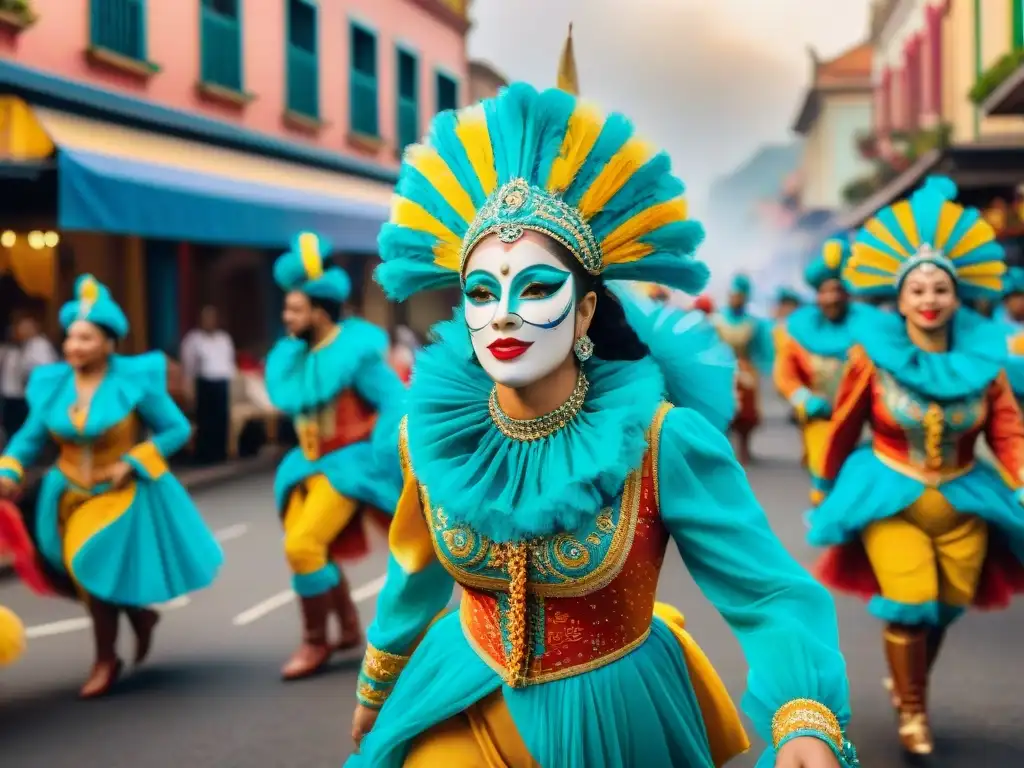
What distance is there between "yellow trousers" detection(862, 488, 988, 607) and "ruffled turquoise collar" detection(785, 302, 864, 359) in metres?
4.99

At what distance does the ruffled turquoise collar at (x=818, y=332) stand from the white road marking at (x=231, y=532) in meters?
4.79

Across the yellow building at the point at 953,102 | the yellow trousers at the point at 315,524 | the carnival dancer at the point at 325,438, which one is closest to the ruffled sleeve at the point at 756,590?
the carnival dancer at the point at 325,438

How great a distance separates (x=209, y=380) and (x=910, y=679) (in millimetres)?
11327

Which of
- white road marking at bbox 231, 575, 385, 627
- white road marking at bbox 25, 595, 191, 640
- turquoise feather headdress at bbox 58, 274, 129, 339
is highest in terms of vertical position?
turquoise feather headdress at bbox 58, 274, 129, 339

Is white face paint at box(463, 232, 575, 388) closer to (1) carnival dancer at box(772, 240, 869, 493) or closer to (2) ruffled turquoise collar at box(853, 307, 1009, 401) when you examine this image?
(2) ruffled turquoise collar at box(853, 307, 1009, 401)

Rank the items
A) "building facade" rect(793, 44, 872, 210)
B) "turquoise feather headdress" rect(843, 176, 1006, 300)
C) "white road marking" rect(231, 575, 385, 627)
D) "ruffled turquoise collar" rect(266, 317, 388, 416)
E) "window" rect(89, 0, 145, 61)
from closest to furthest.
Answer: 1. "turquoise feather headdress" rect(843, 176, 1006, 300)
2. "ruffled turquoise collar" rect(266, 317, 388, 416)
3. "white road marking" rect(231, 575, 385, 627)
4. "window" rect(89, 0, 145, 61)
5. "building facade" rect(793, 44, 872, 210)

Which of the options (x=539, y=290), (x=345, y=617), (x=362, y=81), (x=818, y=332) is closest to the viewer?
(x=539, y=290)

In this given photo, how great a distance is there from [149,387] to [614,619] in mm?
4523

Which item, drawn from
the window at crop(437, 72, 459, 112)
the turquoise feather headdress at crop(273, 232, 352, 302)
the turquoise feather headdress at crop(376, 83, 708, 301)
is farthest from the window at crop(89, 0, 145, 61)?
the turquoise feather headdress at crop(376, 83, 708, 301)

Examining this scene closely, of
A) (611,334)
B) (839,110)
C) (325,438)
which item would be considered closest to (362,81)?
(325,438)

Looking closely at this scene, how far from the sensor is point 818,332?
35.3ft

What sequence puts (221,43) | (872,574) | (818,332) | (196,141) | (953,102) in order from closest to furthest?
(872,574) → (818,332) → (196,141) → (221,43) → (953,102)

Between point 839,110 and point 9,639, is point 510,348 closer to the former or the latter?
point 9,639

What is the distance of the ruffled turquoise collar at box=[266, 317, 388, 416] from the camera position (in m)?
7.04
